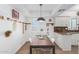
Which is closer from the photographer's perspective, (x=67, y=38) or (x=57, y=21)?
(x=67, y=38)

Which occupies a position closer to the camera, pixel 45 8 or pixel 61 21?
pixel 45 8

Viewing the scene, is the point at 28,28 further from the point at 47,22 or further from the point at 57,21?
the point at 57,21

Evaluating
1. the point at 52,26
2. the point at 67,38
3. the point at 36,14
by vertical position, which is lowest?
the point at 67,38

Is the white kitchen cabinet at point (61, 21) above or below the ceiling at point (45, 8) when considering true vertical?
below

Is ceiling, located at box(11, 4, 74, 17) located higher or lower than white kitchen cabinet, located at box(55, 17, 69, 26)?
higher

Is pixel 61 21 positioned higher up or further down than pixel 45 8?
further down

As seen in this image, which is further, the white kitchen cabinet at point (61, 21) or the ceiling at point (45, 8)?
the white kitchen cabinet at point (61, 21)

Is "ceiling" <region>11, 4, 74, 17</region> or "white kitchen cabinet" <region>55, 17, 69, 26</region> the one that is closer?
"ceiling" <region>11, 4, 74, 17</region>
